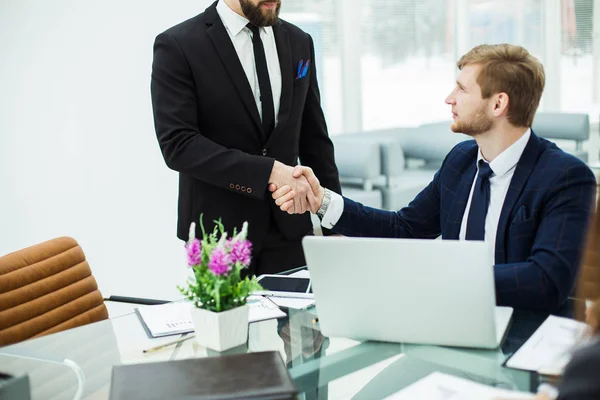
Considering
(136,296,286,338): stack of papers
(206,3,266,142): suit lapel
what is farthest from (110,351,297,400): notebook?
(206,3,266,142): suit lapel

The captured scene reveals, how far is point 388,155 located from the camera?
4898mm

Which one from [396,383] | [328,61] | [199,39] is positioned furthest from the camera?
[328,61]

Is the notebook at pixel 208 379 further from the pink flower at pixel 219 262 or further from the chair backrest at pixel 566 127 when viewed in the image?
the chair backrest at pixel 566 127

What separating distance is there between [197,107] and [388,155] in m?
2.59

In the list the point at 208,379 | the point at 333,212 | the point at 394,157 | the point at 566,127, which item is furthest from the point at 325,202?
the point at 566,127

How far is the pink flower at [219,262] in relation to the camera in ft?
4.84

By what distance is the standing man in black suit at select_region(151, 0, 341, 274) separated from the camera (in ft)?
7.87

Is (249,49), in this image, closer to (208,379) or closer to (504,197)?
(504,197)

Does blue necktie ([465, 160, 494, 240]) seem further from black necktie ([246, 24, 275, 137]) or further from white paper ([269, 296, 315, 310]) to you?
black necktie ([246, 24, 275, 137])

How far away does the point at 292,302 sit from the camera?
1.91 meters

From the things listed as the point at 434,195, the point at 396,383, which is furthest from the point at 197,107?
the point at 396,383

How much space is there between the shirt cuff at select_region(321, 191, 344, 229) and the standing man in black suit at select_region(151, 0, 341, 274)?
0.10 m

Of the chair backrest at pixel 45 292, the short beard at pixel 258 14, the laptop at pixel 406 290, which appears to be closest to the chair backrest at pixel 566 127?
the short beard at pixel 258 14

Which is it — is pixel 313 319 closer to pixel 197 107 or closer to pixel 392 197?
pixel 197 107
